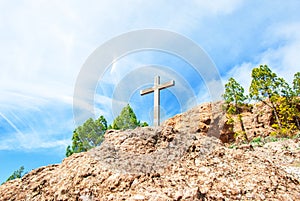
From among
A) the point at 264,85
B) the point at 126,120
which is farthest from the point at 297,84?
the point at 126,120

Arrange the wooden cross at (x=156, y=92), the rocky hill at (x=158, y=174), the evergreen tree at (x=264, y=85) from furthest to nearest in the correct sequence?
the evergreen tree at (x=264, y=85), the wooden cross at (x=156, y=92), the rocky hill at (x=158, y=174)

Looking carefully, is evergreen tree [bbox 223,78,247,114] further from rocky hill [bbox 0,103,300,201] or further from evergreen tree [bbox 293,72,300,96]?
rocky hill [bbox 0,103,300,201]

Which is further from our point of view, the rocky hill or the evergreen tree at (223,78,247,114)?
the evergreen tree at (223,78,247,114)

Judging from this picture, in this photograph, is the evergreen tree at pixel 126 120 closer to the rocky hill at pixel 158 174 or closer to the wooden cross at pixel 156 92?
the wooden cross at pixel 156 92

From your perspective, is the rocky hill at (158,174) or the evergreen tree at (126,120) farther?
the evergreen tree at (126,120)

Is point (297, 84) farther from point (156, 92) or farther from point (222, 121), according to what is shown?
point (156, 92)

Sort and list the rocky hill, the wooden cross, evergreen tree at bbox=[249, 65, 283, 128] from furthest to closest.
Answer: evergreen tree at bbox=[249, 65, 283, 128]
the wooden cross
the rocky hill

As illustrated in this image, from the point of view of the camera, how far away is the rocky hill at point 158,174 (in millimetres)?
4789

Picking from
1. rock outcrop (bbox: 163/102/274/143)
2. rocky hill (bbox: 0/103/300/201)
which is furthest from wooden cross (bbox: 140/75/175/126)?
rock outcrop (bbox: 163/102/274/143)

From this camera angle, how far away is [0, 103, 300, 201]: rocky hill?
4789 millimetres

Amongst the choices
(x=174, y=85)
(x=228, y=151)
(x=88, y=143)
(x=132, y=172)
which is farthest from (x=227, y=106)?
(x=132, y=172)

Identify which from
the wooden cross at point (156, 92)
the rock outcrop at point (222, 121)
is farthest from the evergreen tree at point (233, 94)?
the wooden cross at point (156, 92)

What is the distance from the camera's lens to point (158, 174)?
5.37 metres

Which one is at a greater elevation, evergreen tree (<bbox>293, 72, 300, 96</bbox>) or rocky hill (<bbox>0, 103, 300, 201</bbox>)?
evergreen tree (<bbox>293, 72, 300, 96</bbox>)
